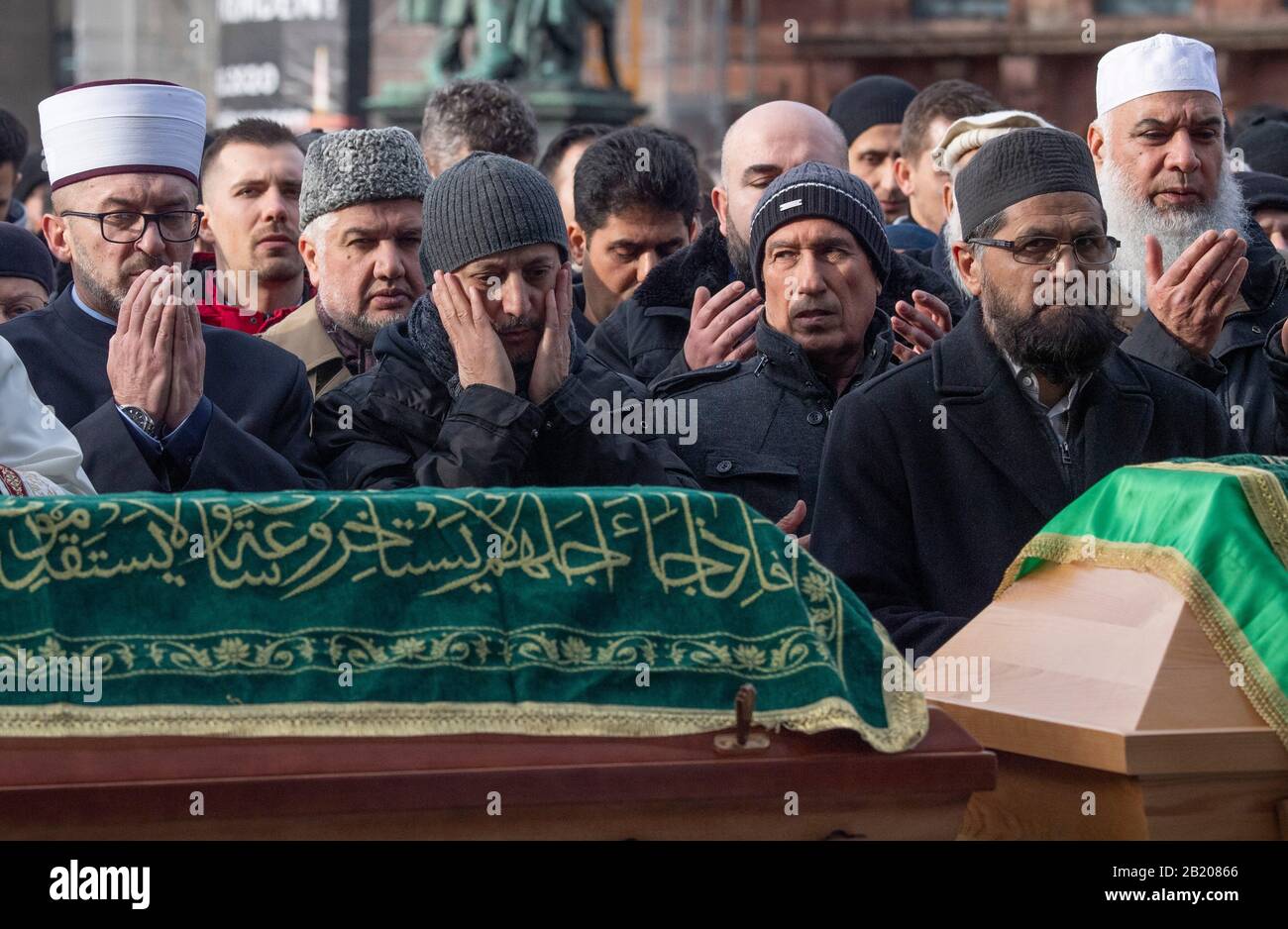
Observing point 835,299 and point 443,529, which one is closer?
point 443,529

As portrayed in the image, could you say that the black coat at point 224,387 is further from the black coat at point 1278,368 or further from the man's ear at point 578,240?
the black coat at point 1278,368

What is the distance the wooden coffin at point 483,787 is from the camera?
291cm

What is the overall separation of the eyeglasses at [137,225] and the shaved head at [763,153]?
1.74m

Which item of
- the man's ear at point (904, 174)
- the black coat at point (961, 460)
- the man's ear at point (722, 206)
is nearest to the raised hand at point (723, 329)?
the man's ear at point (722, 206)

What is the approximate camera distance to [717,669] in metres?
3.18

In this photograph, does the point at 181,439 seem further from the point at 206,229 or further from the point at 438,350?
the point at 206,229

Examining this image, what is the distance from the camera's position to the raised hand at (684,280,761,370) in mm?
5414

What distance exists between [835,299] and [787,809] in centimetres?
217

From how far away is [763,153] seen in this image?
6.19 meters

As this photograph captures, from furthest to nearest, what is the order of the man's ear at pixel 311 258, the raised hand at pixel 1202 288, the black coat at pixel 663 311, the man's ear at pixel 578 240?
the man's ear at pixel 578 240
the black coat at pixel 663 311
the man's ear at pixel 311 258
the raised hand at pixel 1202 288

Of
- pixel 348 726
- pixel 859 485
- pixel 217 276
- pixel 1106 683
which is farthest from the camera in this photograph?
pixel 217 276

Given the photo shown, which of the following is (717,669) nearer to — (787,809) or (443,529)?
(787,809)

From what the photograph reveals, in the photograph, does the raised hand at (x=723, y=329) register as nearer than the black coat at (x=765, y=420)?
No

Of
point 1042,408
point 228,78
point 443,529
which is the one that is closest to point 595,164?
point 1042,408
